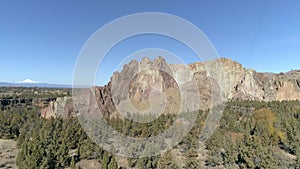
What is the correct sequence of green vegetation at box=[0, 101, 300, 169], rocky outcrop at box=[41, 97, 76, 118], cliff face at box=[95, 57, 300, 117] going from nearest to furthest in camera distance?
green vegetation at box=[0, 101, 300, 169]
rocky outcrop at box=[41, 97, 76, 118]
cliff face at box=[95, 57, 300, 117]

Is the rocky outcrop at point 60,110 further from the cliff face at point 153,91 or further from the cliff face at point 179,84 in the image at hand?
the cliff face at point 179,84

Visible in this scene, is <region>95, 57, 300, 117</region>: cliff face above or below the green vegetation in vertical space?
above

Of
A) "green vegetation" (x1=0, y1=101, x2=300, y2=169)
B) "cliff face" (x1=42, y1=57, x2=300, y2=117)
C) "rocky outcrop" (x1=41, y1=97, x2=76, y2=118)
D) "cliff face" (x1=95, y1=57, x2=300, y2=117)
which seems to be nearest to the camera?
"green vegetation" (x1=0, y1=101, x2=300, y2=169)

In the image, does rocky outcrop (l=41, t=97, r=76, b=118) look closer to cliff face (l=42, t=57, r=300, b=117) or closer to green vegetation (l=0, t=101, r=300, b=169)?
cliff face (l=42, t=57, r=300, b=117)

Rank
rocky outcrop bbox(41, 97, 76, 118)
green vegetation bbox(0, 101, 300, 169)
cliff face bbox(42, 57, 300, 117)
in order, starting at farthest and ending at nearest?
rocky outcrop bbox(41, 97, 76, 118) → cliff face bbox(42, 57, 300, 117) → green vegetation bbox(0, 101, 300, 169)

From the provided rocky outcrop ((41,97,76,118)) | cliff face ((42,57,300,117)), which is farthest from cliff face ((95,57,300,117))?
rocky outcrop ((41,97,76,118))

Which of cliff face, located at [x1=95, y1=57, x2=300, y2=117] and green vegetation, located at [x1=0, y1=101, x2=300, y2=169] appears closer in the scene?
green vegetation, located at [x1=0, y1=101, x2=300, y2=169]

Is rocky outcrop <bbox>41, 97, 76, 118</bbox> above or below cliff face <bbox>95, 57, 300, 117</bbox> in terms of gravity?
below

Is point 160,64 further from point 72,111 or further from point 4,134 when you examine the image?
point 4,134

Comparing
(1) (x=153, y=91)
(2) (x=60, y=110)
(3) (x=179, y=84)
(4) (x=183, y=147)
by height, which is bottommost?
(4) (x=183, y=147)

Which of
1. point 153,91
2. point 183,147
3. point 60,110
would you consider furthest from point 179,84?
point 183,147

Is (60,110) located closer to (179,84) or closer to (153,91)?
(153,91)

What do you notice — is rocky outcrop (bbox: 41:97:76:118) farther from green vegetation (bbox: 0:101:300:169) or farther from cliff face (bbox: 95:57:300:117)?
green vegetation (bbox: 0:101:300:169)

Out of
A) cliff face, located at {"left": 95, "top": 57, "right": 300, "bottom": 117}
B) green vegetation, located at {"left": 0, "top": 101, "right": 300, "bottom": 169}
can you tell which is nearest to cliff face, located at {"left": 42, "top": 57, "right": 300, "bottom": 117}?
cliff face, located at {"left": 95, "top": 57, "right": 300, "bottom": 117}
